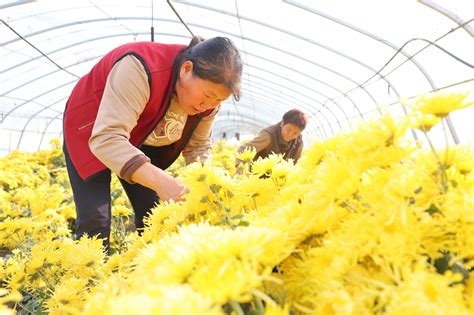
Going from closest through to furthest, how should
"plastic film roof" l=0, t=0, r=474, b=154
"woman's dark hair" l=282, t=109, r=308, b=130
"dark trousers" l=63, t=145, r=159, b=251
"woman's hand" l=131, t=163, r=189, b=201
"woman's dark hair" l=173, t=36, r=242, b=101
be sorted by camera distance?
"woman's hand" l=131, t=163, r=189, b=201 → "woman's dark hair" l=173, t=36, r=242, b=101 → "dark trousers" l=63, t=145, r=159, b=251 → "woman's dark hair" l=282, t=109, r=308, b=130 → "plastic film roof" l=0, t=0, r=474, b=154

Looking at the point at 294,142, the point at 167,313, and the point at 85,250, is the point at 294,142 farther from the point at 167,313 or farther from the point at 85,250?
the point at 167,313

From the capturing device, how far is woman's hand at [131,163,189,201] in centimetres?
129

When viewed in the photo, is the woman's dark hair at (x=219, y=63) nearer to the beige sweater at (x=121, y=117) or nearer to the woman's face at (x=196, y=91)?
the woman's face at (x=196, y=91)

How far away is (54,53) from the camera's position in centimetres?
966

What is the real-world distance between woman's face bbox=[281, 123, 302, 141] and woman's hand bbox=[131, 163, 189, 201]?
222cm

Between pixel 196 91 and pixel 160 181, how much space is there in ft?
1.39

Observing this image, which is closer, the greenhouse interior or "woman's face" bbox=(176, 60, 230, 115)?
the greenhouse interior

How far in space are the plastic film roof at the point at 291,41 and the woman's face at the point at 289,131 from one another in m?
0.70

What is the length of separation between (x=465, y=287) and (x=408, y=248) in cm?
9

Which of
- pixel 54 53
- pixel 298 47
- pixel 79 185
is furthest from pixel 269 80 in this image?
pixel 79 185

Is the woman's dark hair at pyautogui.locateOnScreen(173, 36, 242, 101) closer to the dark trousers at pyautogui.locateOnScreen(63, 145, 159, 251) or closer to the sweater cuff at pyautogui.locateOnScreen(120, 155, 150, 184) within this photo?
the sweater cuff at pyautogui.locateOnScreen(120, 155, 150, 184)

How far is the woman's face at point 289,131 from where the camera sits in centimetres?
343

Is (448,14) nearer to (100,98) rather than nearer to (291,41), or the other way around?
(291,41)

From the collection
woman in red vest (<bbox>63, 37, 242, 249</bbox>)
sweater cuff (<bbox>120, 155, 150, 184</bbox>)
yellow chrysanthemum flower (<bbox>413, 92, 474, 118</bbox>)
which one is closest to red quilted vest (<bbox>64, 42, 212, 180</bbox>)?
woman in red vest (<bbox>63, 37, 242, 249</bbox>)
